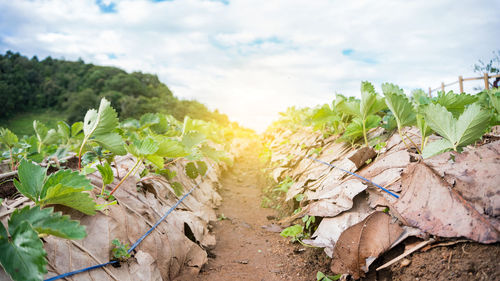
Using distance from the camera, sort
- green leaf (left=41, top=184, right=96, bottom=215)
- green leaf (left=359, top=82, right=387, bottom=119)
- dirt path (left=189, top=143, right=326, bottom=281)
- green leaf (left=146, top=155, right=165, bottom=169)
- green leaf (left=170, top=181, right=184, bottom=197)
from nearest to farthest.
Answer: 1. green leaf (left=41, top=184, right=96, bottom=215)
2. green leaf (left=146, top=155, right=165, bottom=169)
3. dirt path (left=189, top=143, right=326, bottom=281)
4. green leaf (left=359, top=82, right=387, bottom=119)
5. green leaf (left=170, top=181, right=184, bottom=197)

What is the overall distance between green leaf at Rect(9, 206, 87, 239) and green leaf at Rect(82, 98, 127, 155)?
776mm

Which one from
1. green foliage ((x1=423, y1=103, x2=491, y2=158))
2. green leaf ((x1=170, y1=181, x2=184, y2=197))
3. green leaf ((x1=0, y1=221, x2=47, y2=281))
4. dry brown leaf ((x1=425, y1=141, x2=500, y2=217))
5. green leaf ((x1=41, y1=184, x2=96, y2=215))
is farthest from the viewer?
green leaf ((x1=170, y1=181, x2=184, y2=197))

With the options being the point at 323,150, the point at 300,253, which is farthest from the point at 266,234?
the point at 323,150

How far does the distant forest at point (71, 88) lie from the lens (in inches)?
738

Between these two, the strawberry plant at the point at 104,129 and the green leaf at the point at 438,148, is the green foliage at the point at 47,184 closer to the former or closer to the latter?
the strawberry plant at the point at 104,129

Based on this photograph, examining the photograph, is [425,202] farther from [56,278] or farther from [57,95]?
[57,95]

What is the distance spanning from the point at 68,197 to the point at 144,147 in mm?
544

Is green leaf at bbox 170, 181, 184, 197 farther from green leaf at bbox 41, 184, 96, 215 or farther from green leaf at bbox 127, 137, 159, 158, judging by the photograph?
green leaf at bbox 41, 184, 96, 215

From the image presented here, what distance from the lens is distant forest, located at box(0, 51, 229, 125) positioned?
738 inches

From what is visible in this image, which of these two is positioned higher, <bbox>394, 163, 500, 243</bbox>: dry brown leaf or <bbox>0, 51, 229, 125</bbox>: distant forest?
<bbox>0, 51, 229, 125</bbox>: distant forest

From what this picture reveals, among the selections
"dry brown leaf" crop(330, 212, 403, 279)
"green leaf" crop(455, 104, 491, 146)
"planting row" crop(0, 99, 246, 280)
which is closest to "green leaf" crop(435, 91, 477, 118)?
"green leaf" crop(455, 104, 491, 146)

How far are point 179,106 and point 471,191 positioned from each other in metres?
18.1

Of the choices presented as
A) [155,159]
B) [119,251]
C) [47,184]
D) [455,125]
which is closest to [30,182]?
[47,184]

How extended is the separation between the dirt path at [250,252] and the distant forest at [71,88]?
45.5 feet
